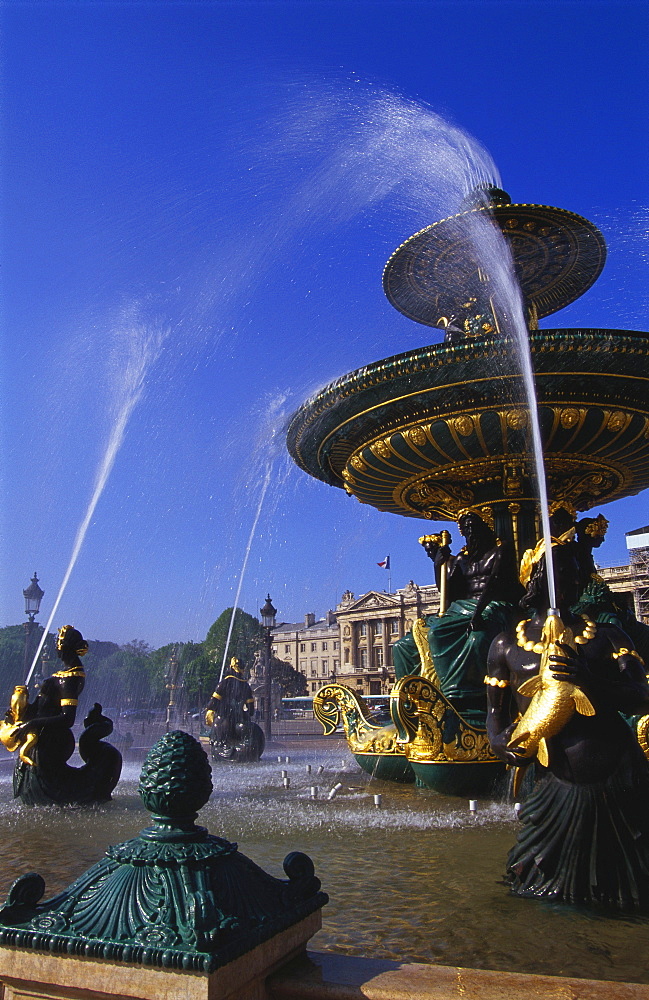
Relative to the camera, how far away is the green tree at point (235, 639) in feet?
140

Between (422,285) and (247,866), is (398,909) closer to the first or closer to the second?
(247,866)

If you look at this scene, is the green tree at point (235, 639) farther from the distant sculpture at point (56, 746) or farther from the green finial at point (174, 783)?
the green finial at point (174, 783)

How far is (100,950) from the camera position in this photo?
208 centimetres

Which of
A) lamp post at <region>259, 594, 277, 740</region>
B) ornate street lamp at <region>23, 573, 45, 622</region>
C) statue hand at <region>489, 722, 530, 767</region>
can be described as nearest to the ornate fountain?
statue hand at <region>489, 722, 530, 767</region>

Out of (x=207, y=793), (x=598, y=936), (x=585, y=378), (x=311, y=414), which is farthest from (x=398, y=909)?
(x=311, y=414)

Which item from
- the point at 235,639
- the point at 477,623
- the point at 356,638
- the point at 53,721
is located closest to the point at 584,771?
the point at 477,623

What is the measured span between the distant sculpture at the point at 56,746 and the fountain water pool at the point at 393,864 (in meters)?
0.25

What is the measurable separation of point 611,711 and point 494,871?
1339 millimetres

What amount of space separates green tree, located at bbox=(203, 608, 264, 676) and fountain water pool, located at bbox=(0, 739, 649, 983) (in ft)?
95.2

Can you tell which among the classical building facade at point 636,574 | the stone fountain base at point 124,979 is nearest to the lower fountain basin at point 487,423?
the stone fountain base at point 124,979

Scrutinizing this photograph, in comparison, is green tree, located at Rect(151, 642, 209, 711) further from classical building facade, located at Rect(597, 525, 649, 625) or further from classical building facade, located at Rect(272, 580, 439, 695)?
classical building facade, located at Rect(272, 580, 439, 695)

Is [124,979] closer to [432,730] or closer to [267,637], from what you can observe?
[432,730]

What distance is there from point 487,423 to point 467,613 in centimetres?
216

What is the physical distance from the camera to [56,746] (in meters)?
7.25
